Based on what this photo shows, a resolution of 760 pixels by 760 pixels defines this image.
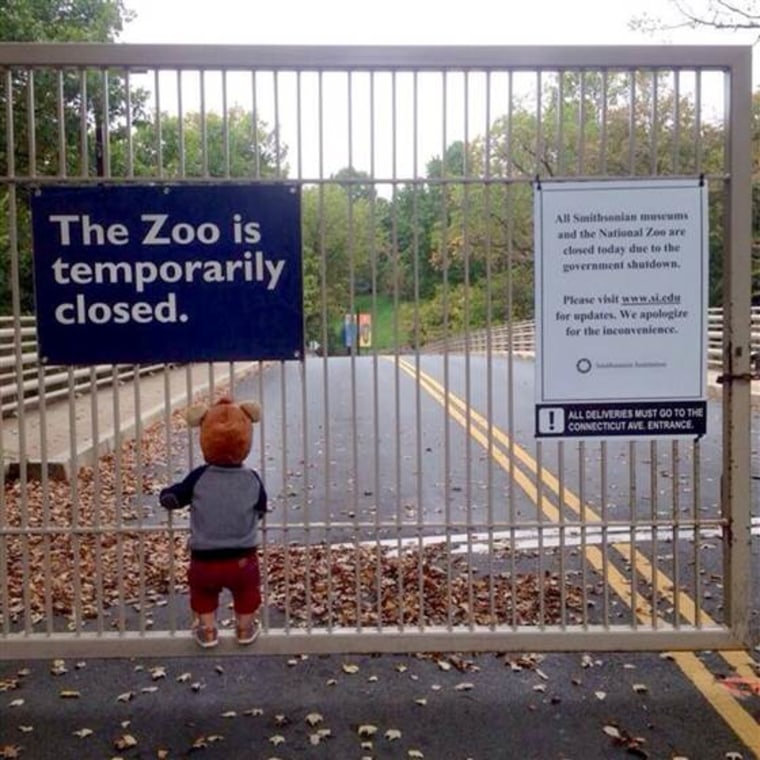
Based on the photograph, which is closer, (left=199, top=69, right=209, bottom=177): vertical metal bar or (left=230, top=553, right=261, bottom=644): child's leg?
(left=199, top=69, right=209, bottom=177): vertical metal bar

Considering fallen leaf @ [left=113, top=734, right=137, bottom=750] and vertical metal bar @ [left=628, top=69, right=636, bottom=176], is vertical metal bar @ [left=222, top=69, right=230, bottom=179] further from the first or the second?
fallen leaf @ [left=113, top=734, right=137, bottom=750]

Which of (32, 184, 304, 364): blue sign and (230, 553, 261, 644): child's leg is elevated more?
(32, 184, 304, 364): blue sign

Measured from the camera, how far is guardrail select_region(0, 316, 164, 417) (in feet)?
14.6

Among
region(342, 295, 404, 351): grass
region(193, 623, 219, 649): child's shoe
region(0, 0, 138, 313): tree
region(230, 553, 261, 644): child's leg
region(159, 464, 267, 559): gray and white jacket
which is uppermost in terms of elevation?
region(0, 0, 138, 313): tree

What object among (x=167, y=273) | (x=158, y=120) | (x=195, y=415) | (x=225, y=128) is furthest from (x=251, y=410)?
(x=158, y=120)

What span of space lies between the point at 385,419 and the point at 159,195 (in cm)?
1101

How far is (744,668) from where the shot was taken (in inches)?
194

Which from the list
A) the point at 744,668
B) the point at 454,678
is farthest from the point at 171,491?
the point at 744,668

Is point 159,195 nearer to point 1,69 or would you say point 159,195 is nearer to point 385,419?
point 1,69

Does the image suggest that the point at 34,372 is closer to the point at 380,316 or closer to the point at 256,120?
the point at 380,316

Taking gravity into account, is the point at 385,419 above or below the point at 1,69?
below

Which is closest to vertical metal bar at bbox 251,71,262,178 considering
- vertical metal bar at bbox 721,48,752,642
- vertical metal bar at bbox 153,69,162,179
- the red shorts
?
vertical metal bar at bbox 153,69,162,179

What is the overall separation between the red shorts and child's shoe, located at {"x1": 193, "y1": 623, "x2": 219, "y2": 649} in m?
0.10

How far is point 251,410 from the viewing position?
439 cm
